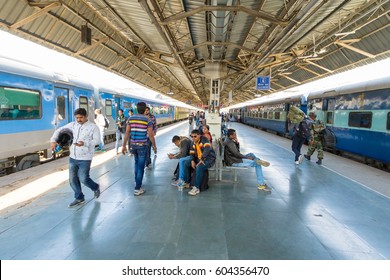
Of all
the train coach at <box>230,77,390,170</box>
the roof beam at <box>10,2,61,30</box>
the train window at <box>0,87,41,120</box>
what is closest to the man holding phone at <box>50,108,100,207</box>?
the train window at <box>0,87,41,120</box>

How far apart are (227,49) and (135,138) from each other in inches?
392

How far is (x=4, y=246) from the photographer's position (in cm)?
321

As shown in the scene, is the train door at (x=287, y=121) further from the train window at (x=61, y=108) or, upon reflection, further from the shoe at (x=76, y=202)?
the shoe at (x=76, y=202)

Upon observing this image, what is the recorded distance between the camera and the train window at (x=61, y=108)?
27.9 feet

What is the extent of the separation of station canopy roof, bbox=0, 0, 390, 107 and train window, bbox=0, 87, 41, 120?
3177mm

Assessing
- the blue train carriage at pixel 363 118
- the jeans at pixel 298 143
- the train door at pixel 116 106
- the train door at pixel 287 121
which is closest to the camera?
the blue train carriage at pixel 363 118

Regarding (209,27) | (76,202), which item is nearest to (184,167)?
(76,202)

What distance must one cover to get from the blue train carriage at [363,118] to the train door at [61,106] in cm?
1035

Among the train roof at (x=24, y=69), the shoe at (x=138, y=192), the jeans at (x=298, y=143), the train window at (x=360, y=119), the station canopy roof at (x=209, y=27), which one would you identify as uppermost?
the station canopy roof at (x=209, y=27)

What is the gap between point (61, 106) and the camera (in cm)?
871

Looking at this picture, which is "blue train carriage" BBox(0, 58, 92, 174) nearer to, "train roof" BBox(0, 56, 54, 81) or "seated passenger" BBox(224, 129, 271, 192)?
"train roof" BBox(0, 56, 54, 81)

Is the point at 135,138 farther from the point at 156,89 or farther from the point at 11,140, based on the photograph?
the point at 156,89

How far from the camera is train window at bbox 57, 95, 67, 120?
852cm

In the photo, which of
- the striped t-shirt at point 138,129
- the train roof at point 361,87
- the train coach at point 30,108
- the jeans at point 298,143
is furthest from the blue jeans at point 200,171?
the train roof at point 361,87
